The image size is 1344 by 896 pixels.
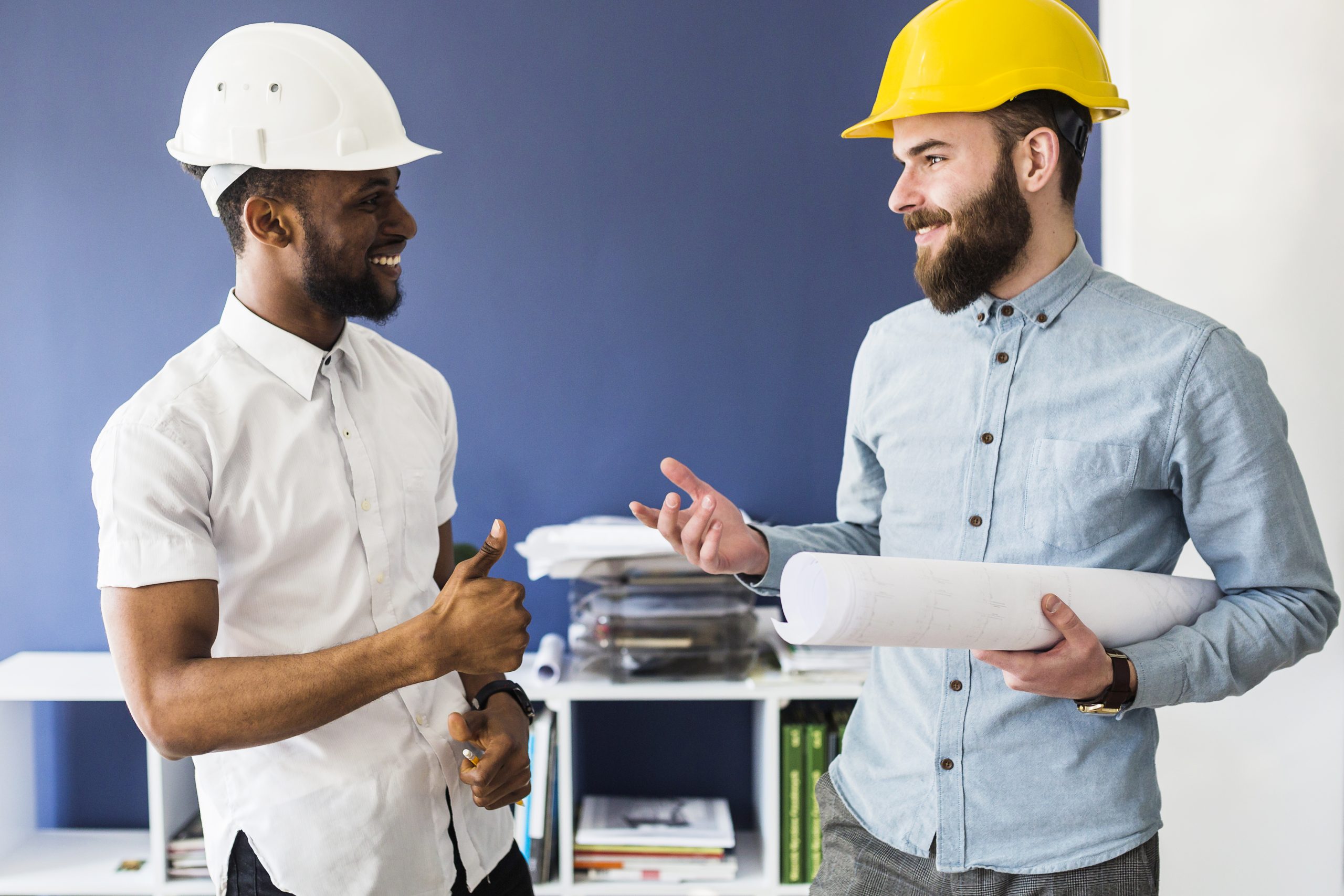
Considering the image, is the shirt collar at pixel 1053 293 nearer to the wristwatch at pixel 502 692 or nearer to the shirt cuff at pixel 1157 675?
the shirt cuff at pixel 1157 675

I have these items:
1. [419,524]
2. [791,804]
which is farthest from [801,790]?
[419,524]

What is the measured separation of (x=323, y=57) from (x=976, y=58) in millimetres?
887

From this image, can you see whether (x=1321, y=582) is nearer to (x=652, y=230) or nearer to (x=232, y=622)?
(x=232, y=622)

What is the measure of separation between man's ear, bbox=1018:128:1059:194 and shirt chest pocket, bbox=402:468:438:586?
0.94m

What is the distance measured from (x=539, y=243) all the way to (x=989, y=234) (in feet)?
4.93

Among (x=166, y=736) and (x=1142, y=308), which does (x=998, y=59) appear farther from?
(x=166, y=736)

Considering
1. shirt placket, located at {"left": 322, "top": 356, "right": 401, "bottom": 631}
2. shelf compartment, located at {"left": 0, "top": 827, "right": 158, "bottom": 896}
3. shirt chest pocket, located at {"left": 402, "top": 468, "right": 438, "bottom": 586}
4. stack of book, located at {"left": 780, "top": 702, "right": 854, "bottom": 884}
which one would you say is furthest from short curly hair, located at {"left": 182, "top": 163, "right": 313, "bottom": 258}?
shelf compartment, located at {"left": 0, "top": 827, "right": 158, "bottom": 896}

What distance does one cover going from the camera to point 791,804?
2248 millimetres

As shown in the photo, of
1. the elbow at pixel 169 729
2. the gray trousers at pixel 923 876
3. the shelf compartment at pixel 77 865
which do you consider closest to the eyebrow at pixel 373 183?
the elbow at pixel 169 729

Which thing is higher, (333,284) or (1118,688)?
(333,284)

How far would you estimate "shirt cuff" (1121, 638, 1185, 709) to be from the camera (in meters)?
1.12

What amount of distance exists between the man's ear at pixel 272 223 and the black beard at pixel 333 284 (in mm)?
27

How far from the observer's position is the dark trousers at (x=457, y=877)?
1283mm

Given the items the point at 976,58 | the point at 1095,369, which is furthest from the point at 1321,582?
the point at 976,58
